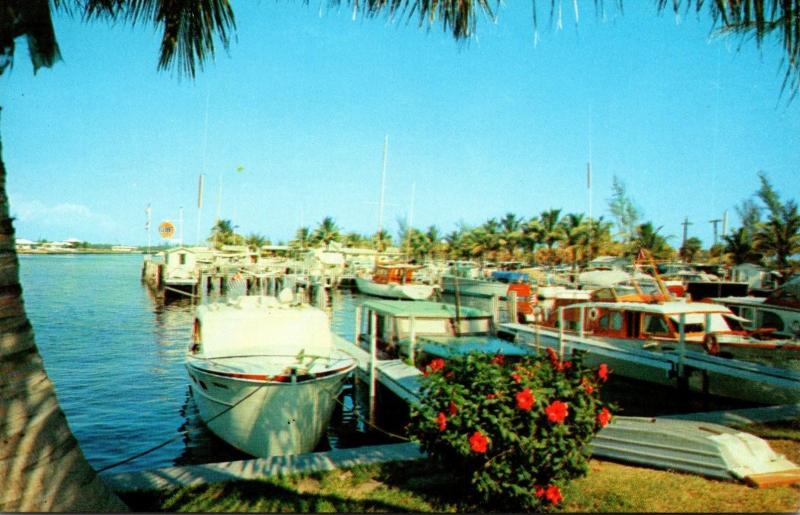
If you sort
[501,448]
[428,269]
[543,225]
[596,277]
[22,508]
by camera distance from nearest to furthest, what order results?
[22,508]
[501,448]
[596,277]
[428,269]
[543,225]

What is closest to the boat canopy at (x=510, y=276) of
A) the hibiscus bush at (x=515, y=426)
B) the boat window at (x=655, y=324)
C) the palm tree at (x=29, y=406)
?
the boat window at (x=655, y=324)

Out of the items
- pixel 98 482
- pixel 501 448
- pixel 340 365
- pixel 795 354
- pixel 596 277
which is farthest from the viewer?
pixel 596 277

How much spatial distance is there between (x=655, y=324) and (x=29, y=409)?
49.9ft

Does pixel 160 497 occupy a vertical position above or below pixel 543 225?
below

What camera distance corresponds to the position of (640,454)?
6176 mm

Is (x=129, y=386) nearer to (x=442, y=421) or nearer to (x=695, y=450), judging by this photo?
(x=442, y=421)

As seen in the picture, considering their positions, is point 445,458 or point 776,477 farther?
point 776,477

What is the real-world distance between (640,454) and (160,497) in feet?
16.4

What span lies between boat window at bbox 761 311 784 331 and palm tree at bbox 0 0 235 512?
18.3 m

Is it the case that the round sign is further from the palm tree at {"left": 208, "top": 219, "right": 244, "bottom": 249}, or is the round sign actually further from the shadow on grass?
the shadow on grass

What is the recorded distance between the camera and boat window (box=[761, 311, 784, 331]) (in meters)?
16.5

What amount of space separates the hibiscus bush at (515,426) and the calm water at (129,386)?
22.5 ft

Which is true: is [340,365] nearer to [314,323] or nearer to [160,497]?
[314,323]

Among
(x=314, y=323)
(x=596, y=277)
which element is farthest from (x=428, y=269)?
(x=314, y=323)
